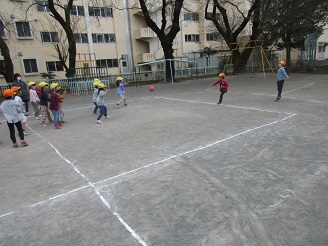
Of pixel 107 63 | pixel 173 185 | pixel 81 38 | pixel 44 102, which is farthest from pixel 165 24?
pixel 173 185

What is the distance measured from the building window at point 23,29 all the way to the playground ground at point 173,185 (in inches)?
829

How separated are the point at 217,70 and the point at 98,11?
14610mm

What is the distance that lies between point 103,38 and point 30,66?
330 inches

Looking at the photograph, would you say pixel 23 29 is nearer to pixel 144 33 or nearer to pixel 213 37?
pixel 144 33

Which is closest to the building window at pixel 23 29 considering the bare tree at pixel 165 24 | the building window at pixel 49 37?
the building window at pixel 49 37

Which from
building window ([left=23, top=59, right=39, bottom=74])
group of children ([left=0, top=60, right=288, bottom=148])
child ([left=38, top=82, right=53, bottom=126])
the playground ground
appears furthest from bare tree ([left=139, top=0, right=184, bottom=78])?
the playground ground

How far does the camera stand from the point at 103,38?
29.0 m

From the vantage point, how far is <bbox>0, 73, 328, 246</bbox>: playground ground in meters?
3.01

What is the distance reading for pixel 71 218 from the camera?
3.38 meters

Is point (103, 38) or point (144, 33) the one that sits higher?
point (144, 33)

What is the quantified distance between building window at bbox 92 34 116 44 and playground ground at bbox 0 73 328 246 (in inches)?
909

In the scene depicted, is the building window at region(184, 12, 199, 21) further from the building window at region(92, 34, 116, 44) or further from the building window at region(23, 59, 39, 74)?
the building window at region(23, 59, 39, 74)

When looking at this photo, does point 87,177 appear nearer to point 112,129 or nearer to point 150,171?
point 150,171

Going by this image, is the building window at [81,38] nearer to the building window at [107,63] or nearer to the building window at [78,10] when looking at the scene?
the building window at [78,10]
